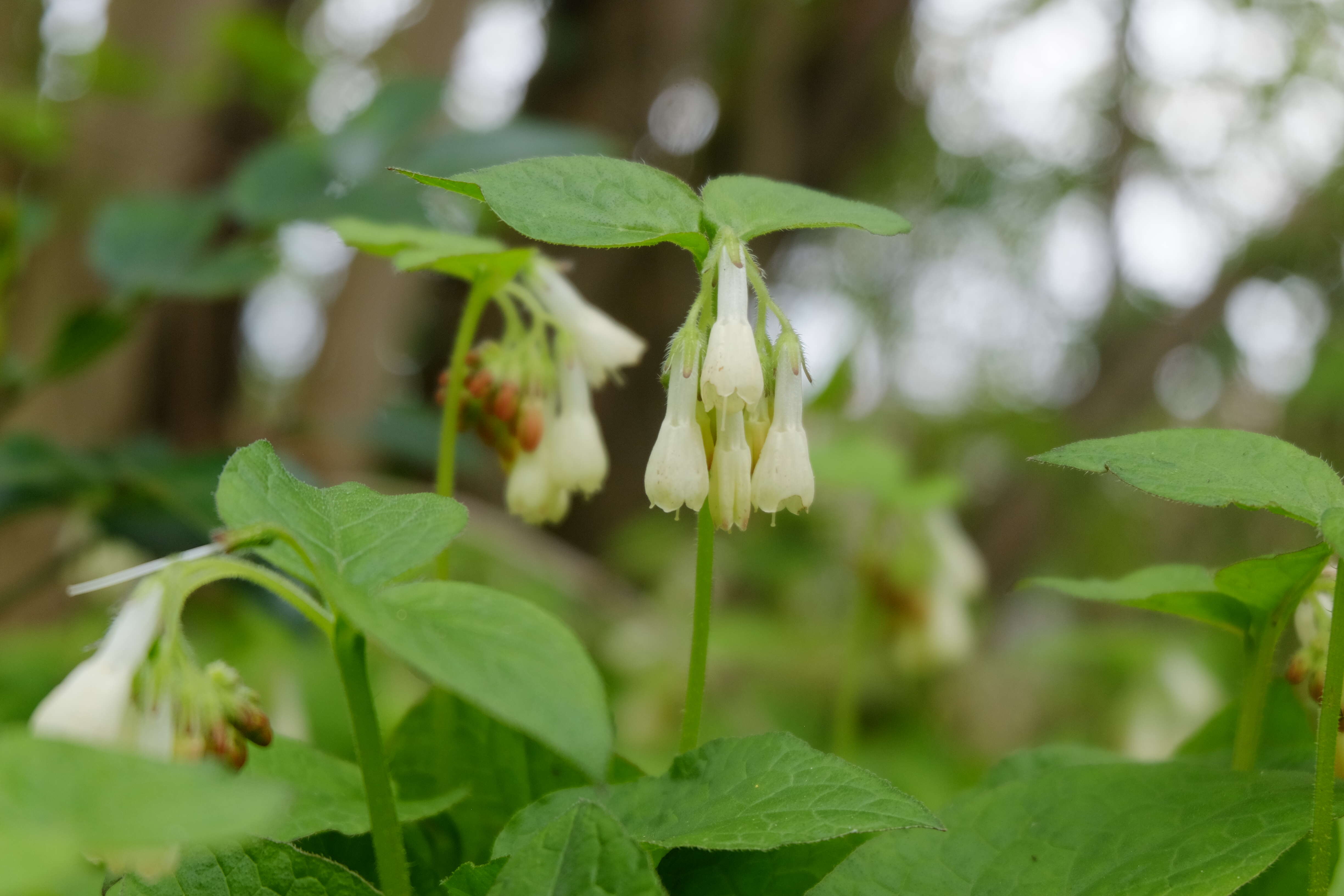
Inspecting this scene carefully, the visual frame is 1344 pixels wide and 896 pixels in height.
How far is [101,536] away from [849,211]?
180cm

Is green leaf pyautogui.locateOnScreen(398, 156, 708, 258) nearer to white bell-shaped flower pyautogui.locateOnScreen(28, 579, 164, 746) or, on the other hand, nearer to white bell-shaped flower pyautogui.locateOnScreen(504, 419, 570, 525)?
white bell-shaped flower pyautogui.locateOnScreen(28, 579, 164, 746)

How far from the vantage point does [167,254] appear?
206cm

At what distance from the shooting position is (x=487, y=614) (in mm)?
521

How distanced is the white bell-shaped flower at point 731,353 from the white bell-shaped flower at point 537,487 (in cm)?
40

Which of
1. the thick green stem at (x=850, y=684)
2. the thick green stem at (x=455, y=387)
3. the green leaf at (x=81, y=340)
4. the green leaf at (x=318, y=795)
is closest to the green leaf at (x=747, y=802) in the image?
the green leaf at (x=318, y=795)

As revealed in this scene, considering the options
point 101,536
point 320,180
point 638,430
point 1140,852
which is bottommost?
point 638,430

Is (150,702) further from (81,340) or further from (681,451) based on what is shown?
(81,340)

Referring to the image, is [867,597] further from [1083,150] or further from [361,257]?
[1083,150]

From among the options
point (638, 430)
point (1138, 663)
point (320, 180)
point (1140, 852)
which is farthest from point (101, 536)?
point (638, 430)

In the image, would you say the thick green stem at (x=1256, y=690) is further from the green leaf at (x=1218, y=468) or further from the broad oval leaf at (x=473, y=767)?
the broad oval leaf at (x=473, y=767)

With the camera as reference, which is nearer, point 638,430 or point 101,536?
point 101,536

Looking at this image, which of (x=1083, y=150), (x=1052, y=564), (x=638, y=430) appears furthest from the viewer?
(x=1083, y=150)

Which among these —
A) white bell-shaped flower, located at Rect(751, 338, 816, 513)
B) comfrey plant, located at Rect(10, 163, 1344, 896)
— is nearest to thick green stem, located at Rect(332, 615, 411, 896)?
comfrey plant, located at Rect(10, 163, 1344, 896)

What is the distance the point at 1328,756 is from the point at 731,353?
449 millimetres
